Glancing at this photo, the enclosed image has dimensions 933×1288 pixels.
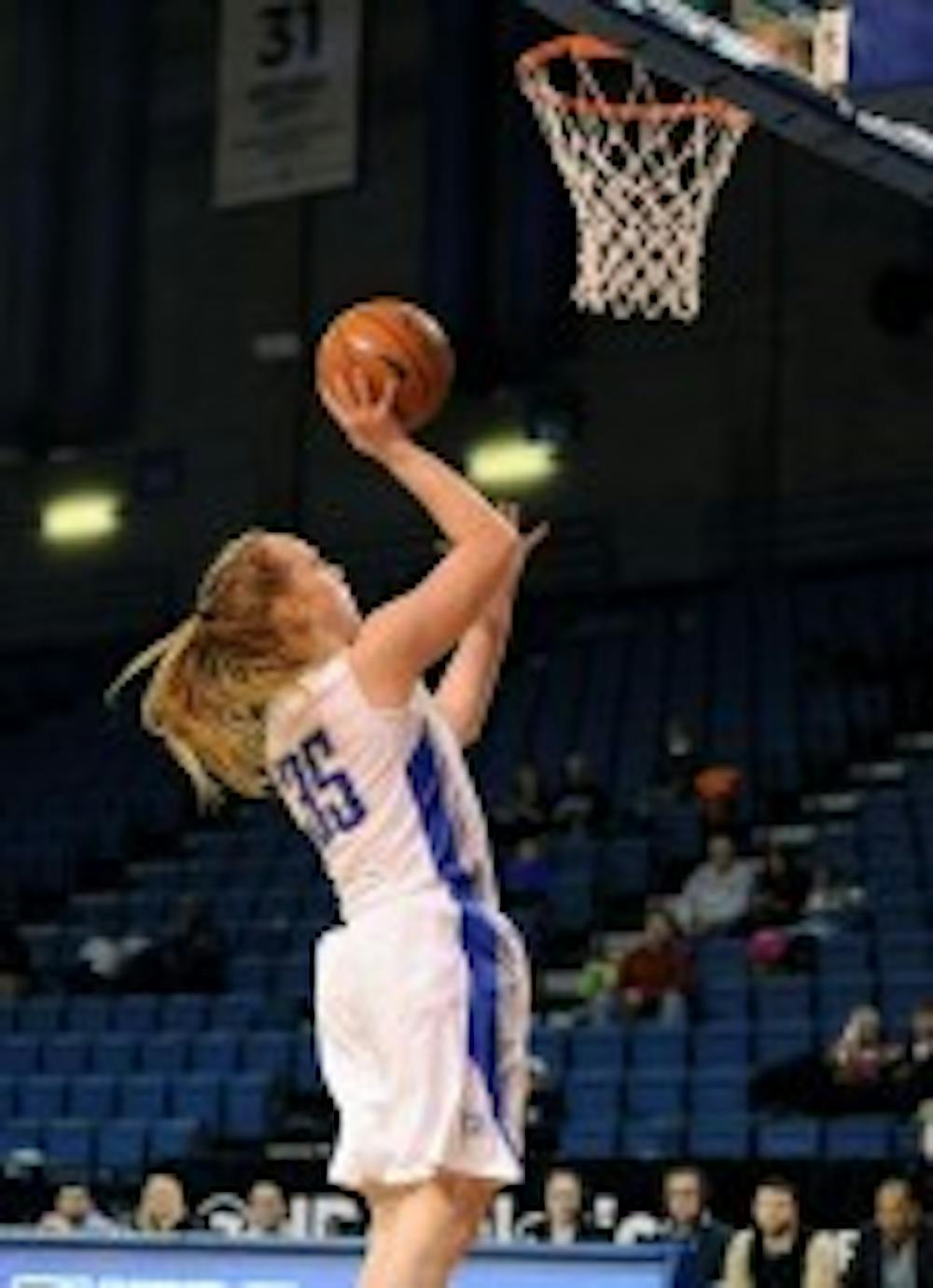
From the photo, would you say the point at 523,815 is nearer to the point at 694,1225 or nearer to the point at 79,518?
the point at 694,1225

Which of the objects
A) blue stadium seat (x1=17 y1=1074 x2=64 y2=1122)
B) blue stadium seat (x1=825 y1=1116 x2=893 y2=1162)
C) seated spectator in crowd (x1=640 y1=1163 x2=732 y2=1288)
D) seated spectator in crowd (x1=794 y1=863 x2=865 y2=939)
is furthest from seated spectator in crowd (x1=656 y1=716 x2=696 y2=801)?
seated spectator in crowd (x1=640 y1=1163 x2=732 y2=1288)

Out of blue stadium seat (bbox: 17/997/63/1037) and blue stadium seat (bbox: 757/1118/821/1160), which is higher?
blue stadium seat (bbox: 757/1118/821/1160)

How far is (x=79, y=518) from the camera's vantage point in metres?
27.6

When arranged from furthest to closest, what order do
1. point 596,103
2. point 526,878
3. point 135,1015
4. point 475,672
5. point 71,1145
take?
point 526,878 < point 135,1015 < point 71,1145 < point 596,103 < point 475,672

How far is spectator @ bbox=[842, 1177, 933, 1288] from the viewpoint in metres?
11.5

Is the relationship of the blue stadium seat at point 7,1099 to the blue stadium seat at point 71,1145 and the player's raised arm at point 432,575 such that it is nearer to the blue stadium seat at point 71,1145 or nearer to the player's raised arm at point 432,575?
the blue stadium seat at point 71,1145

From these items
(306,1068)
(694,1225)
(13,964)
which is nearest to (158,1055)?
(306,1068)

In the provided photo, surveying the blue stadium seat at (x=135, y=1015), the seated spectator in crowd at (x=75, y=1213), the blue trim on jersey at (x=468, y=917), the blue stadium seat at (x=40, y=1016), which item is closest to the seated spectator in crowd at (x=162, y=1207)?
the seated spectator in crowd at (x=75, y=1213)

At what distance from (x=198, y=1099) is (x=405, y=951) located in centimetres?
1206

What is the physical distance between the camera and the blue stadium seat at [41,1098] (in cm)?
1706

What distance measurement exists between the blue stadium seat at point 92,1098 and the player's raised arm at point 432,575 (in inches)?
496

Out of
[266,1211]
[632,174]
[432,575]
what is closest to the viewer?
[432,575]

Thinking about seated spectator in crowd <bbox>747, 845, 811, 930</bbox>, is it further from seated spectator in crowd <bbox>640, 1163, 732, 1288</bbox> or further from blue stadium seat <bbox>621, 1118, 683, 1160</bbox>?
seated spectator in crowd <bbox>640, 1163, 732, 1288</bbox>

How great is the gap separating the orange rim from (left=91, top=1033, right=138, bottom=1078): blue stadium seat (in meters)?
8.19
